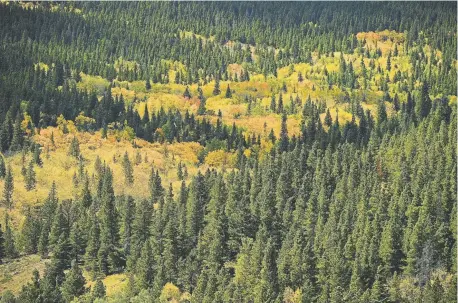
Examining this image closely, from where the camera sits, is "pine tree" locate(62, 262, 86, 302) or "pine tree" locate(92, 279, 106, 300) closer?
"pine tree" locate(92, 279, 106, 300)

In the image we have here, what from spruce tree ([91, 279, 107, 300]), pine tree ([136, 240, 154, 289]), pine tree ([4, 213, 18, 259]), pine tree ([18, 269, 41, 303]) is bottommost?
pine tree ([4, 213, 18, 259])

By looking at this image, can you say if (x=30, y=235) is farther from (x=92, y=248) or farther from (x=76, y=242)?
(x=92, y=248)

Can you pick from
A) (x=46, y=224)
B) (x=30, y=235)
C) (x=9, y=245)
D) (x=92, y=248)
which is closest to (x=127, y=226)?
(x=92, y=248)

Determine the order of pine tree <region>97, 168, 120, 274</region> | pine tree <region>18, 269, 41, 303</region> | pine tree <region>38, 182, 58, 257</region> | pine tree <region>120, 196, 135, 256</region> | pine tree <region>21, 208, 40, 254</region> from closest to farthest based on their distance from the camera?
pine tree <region>18, 269, 41, 303</region>, pine tree <region>97, 168, 120, 274</region>, pine tree <region>120, 196, 135, 256</region>, pine tree <region>38, 182, 58, 257</region>, pine tree <region>21, 208, 40, 254</region>

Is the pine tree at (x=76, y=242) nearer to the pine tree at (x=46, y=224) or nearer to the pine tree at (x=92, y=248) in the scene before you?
the pine tree at (x=92, y=248)

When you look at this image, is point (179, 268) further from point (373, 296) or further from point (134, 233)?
point (373, 296)

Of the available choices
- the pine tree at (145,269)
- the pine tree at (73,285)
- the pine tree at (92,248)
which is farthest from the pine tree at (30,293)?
the pine tree at (145,269)

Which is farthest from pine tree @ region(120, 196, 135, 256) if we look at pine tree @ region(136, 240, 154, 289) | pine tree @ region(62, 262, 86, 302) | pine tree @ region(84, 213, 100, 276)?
pine tree @ region(62, 262, 86, 302)

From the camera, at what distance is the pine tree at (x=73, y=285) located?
158 m

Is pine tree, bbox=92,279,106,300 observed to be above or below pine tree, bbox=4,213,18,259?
above

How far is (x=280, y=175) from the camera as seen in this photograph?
197m

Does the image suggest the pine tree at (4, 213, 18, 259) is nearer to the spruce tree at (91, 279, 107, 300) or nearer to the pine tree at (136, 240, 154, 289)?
the spruce tree at (91, 279, 107, 300)

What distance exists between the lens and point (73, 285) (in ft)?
520

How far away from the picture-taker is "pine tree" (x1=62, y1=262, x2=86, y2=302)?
158 metres
